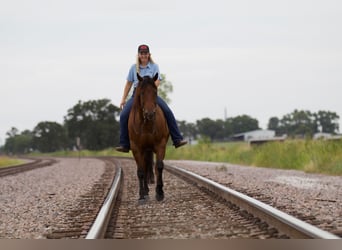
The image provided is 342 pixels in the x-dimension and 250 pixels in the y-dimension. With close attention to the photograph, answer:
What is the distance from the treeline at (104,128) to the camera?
32.1 meters

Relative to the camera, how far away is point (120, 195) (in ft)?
29.7

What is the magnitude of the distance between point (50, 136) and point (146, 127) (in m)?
49.2

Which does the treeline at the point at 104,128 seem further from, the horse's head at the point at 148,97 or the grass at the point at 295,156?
the horse's head at the point at 148,97

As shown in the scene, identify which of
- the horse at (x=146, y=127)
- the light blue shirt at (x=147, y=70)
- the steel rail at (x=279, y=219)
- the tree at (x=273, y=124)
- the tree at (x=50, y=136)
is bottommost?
the steel rail at (x=279, y=219)

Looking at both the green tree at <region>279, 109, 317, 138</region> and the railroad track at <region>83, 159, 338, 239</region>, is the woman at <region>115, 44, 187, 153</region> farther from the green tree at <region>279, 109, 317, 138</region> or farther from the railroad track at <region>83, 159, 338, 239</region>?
the green tree at <region>279, 109, 317, 138</region>

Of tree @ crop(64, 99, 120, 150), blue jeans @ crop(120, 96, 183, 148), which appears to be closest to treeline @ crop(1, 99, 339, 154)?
tree @ crop(64, 99, 120, 150)

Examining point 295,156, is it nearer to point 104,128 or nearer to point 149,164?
point 149,164

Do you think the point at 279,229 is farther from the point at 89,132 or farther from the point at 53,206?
the point at 89,132

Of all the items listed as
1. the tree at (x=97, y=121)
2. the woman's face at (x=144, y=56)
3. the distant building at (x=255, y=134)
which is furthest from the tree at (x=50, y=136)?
the woman's face at (x=144, y=56)

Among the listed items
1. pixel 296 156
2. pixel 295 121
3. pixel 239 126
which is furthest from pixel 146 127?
pixel 239 126

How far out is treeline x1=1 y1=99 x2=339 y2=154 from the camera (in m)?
32.1

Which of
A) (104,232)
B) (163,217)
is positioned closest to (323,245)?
(104,232)

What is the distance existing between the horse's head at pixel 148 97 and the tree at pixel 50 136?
40.7 metres

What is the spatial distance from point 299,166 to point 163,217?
469 inches
